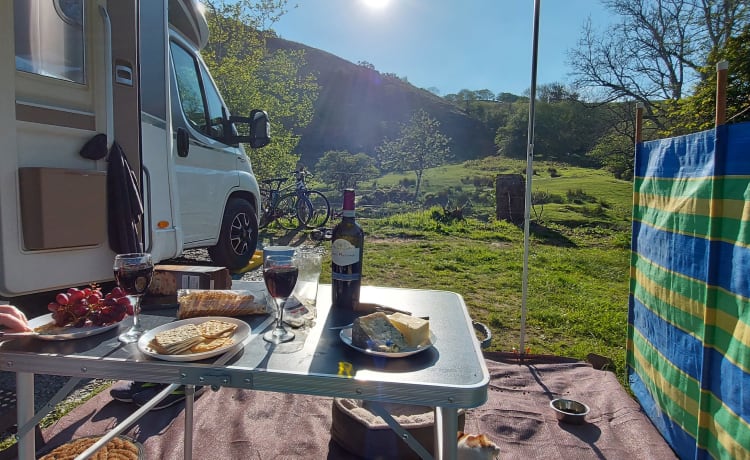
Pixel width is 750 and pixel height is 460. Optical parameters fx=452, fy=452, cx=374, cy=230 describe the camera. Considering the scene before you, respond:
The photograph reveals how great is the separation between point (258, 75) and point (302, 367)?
11.5 m

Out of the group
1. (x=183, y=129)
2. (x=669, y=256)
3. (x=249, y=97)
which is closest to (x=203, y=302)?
(x=669, y=256)

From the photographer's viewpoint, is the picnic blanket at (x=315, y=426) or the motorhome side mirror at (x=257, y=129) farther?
the motorhome side mirror at (x=257, y=129)

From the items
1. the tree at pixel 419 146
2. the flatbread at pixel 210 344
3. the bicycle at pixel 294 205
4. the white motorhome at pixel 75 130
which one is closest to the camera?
the flatbread at pixel 210 344

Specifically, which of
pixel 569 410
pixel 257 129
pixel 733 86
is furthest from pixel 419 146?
pixel 569 410

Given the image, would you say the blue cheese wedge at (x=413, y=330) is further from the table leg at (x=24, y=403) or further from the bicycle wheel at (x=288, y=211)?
the bicycle wheel at (x=288, y=211)

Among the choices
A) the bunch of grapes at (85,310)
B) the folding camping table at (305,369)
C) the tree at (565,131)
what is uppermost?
the tree at (565,131)

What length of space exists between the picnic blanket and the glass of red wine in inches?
46.8

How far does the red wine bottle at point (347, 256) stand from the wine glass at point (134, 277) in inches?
19.1

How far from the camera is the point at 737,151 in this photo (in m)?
1.77

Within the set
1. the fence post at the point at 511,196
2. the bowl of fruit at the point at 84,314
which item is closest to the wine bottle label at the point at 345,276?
the bowl of fruit at the point at 84,314

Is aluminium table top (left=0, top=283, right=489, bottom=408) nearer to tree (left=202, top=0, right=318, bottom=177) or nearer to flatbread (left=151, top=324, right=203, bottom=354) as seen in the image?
flatbread (left=151, top=324, right=203, bottom=354)

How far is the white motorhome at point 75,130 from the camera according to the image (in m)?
1.98

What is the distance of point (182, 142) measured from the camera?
3504 mm

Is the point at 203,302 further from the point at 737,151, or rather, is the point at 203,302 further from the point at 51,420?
the point at 737,151
